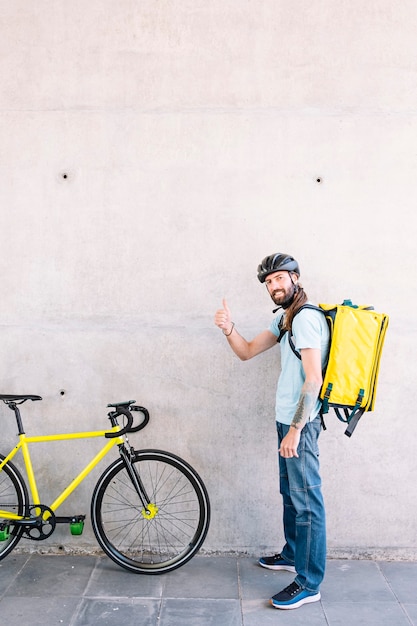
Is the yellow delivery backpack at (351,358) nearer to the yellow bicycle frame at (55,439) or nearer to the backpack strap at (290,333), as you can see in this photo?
the backpack strap at (290,333)

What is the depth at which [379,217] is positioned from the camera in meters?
4.48

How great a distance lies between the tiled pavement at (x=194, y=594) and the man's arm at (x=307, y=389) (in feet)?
3.39

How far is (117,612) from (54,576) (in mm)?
643

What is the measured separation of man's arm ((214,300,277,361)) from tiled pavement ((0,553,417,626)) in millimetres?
1420

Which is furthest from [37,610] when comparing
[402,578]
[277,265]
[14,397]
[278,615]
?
[277,265]

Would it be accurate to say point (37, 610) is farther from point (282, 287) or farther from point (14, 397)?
point (282, 287)

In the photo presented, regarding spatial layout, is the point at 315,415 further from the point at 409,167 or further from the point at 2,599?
the point at 2,599

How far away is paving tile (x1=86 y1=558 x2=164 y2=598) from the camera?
4.11 meters

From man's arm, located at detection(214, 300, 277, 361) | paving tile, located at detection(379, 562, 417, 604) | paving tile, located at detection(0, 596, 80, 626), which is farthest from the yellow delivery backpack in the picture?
paving tile, located at detection(0, 596, 80, 626)

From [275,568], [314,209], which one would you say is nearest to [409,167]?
[314,209]

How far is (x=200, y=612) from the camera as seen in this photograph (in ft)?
12.8

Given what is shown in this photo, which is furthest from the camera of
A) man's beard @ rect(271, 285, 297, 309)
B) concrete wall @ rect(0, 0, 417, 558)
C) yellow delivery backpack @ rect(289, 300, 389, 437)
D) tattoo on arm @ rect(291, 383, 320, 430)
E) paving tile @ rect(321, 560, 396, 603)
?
concrete wall @ rect(0, 0, 417, 558)

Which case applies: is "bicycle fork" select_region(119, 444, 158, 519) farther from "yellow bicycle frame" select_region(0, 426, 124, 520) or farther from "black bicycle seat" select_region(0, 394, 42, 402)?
"black bicycle seat" select_region(0, 394, 42, 402)

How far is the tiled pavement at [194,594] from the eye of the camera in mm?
3826
